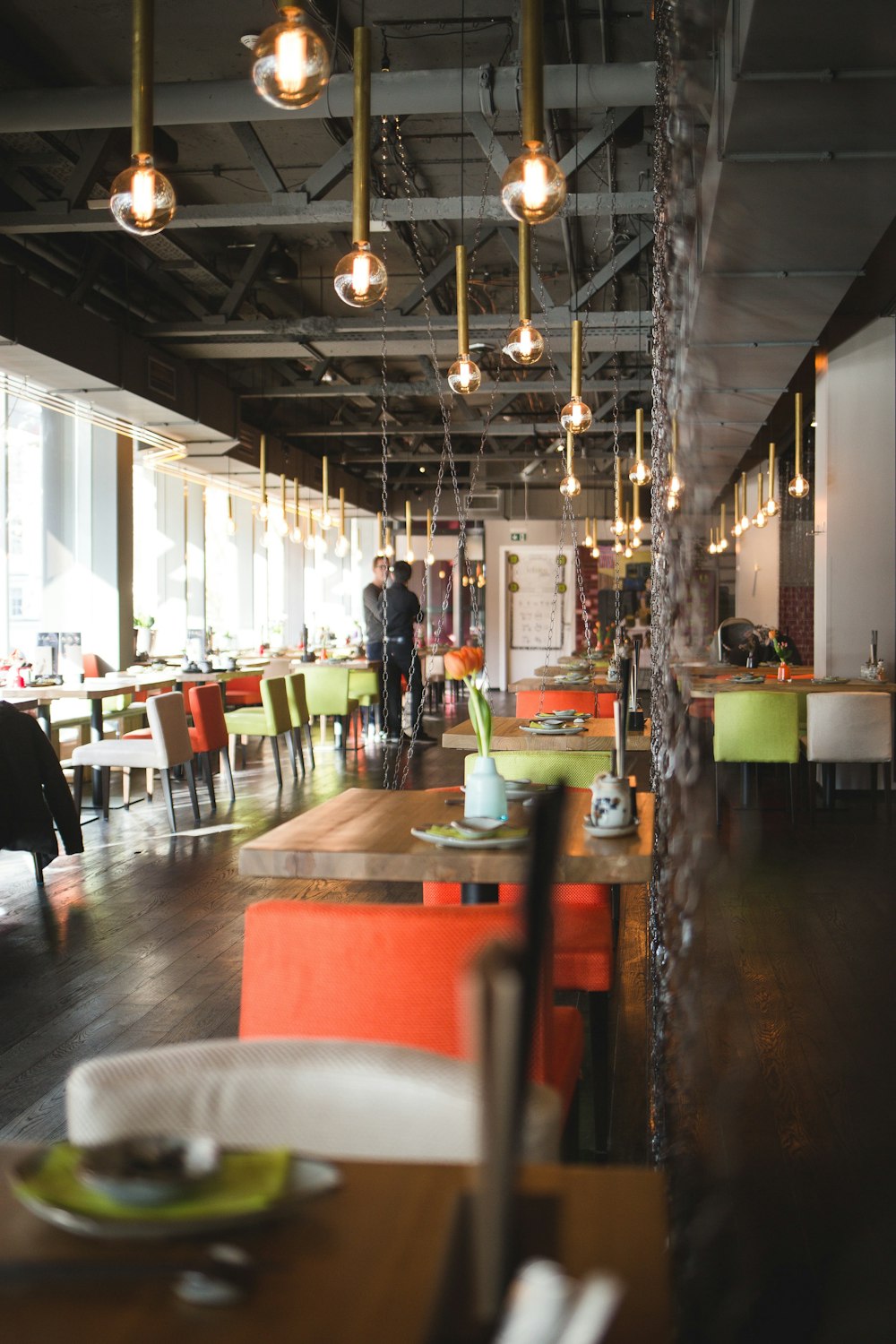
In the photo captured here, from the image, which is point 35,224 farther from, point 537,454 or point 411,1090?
point 537,454

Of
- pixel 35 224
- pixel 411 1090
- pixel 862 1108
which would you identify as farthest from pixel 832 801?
pixel 411 1090

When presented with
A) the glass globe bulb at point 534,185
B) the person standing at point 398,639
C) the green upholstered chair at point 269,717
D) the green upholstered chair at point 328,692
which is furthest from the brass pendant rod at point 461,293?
the person standing at point 398,639

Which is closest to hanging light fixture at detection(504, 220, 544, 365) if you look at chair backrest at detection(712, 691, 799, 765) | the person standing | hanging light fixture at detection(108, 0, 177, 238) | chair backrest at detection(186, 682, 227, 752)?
hanging light fixture at detection(108, 0, 177, 238)

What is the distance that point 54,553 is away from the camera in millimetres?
10180

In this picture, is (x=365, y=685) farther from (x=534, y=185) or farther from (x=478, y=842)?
(x=478, y=842)

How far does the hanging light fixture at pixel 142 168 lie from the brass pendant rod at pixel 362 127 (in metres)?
0.48

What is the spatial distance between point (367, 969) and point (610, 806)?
3.45 feet

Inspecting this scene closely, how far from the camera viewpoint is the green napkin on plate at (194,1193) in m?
0.90

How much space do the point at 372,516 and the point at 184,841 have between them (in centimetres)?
1394

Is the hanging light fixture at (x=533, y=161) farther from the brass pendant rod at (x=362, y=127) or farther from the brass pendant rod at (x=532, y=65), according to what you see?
the brass pendant rod at (x=362, y=127)

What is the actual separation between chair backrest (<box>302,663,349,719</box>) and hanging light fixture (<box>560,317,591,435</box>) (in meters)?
4.44

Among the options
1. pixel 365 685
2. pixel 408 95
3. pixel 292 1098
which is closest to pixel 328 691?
pixel 365 685

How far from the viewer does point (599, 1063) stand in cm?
279

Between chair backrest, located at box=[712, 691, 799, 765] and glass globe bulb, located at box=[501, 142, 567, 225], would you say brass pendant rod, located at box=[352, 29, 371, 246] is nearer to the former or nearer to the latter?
glass globe bulb, located at box=[501, 142, 567, 225]
